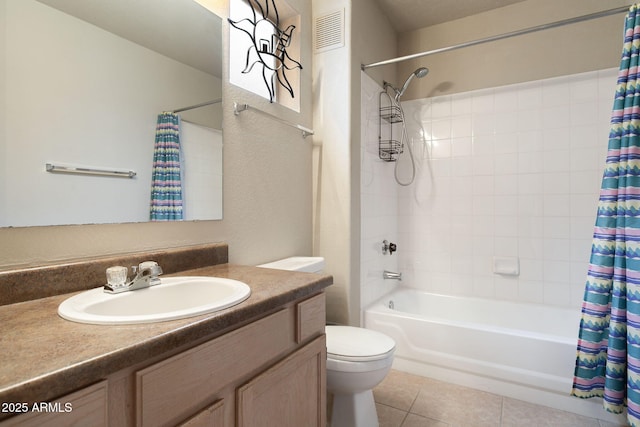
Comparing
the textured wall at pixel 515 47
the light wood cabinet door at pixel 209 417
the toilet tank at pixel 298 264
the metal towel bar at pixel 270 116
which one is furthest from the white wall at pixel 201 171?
the textured wall at pixel 515 47

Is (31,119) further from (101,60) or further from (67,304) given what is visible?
(67,304)

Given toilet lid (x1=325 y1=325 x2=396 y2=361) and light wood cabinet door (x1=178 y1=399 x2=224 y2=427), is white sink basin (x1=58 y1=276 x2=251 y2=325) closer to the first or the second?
light wood cabinet door (x1=178 y1=399 x2=224 y2=427)

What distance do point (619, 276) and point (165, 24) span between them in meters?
2.30

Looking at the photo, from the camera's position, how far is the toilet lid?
4.75 feet

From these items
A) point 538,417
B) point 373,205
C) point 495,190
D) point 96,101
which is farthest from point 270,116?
point 538,417

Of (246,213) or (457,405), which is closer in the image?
(246,213)

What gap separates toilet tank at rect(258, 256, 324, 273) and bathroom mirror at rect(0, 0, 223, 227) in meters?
0.49

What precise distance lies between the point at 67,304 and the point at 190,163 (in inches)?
27.8

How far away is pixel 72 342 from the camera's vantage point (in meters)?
0.60

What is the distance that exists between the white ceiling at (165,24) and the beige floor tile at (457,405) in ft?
6.70

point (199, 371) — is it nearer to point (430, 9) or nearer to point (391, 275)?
point (391, 275)

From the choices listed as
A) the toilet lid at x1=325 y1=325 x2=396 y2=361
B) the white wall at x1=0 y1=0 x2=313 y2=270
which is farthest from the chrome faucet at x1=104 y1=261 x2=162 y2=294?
the toilet lid at x1=325 y1=325 x2=396 y2=361

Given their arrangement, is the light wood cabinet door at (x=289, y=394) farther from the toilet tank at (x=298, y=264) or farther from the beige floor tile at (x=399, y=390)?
the beige floor tile at (x=399, y=390)

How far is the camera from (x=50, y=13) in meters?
0.93
